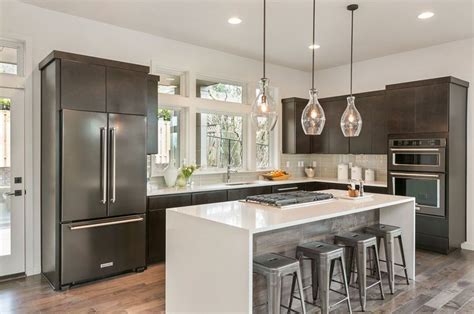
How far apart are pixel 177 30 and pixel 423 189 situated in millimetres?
4083

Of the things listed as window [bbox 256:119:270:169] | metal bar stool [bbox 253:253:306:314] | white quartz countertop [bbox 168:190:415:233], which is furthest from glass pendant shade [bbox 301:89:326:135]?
window [bbox 256:119:270:169]

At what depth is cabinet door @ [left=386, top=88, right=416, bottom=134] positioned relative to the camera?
5.13 meters

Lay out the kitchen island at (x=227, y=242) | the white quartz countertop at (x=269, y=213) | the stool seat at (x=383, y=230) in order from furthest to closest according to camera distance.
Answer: the stool seat at (x=383, y=230) → the white quartz countertop at (x=269, y=213) → the kitchen island at (x=227, y=242)

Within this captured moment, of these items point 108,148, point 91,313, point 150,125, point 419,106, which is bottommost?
point 91,313

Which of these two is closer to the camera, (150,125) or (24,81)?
(24,81)

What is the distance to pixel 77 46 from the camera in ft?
14.3

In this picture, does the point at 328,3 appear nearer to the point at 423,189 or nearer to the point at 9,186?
the point at 423,189

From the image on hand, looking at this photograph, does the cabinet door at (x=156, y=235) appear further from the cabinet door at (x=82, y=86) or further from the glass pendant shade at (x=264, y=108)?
the glass pendant shade at (x=264, y=108)

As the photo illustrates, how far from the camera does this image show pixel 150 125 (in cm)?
457

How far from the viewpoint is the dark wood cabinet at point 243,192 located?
5.11 m

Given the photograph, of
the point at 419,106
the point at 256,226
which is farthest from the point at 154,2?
the point at 419,106

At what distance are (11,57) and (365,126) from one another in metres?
5.19

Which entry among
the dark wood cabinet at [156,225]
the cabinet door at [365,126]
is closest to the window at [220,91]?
the dark wood cabinet at [156,225]

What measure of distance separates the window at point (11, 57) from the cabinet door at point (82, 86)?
811 millimetres
